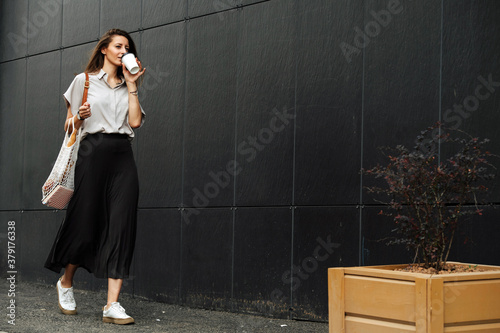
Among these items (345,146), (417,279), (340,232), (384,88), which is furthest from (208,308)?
(417,279)

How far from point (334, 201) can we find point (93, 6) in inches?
154

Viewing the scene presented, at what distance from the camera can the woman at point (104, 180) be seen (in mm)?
5328

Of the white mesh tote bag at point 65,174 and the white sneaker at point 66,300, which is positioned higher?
the white mesh tote bag at point 65,174

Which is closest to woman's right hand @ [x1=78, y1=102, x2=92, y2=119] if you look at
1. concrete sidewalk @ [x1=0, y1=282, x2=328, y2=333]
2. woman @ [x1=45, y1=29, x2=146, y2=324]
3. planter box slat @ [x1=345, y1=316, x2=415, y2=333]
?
woman @ [x1=45, y1=29, x2=146, y2=324]

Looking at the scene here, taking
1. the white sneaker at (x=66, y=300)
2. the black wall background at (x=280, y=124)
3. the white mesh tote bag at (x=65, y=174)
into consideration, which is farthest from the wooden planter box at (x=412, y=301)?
the white sneaker at (x=66, y=300)

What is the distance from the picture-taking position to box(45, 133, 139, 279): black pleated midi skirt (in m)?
5.32

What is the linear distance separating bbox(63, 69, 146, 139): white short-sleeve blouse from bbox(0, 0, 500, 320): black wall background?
1.11 metres

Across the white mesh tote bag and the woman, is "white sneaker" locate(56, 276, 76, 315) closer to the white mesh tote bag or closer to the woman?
the woman

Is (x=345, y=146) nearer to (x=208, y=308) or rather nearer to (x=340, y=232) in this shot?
(x=340, y=232)

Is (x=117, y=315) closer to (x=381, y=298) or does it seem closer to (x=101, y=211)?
(x=101, y=211)

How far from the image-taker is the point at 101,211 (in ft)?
18.0

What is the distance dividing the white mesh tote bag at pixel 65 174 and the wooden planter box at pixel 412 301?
2378 millimetres

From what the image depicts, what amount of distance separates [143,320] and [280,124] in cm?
185

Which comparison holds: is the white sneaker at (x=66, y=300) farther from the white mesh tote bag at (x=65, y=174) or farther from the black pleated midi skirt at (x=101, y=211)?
the white mesh tote bag at (x=65, y=174)
